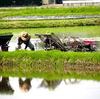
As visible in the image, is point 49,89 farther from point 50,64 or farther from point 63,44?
point 63,44

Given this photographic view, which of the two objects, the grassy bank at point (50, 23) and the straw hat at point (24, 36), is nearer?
the straw hat at point (24, 36)

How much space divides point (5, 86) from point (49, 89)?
4.83 ft

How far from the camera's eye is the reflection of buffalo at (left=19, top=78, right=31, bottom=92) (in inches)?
608

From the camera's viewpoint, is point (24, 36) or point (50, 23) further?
point (50, 23)

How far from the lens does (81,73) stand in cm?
1767

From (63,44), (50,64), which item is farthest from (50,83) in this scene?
(63,44)

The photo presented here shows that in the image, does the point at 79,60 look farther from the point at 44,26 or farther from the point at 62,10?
the point at 62,10

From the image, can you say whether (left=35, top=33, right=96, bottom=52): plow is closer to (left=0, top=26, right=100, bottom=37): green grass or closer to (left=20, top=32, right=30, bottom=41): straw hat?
(left=20, top=32, right=30, bottom=41): straw hat

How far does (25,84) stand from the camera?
16.1 meters

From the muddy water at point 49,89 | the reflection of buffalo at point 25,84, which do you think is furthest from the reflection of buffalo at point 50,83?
the reflection of buffalo at point 25,84

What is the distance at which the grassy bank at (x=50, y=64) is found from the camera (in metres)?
17.9

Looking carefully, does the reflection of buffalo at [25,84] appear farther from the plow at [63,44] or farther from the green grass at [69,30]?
the green grass at [69,30]

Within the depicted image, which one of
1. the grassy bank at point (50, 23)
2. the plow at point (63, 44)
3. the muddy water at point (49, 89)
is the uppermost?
the muddy water at point (49, 89)

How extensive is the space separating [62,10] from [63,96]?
3572 centimetres
